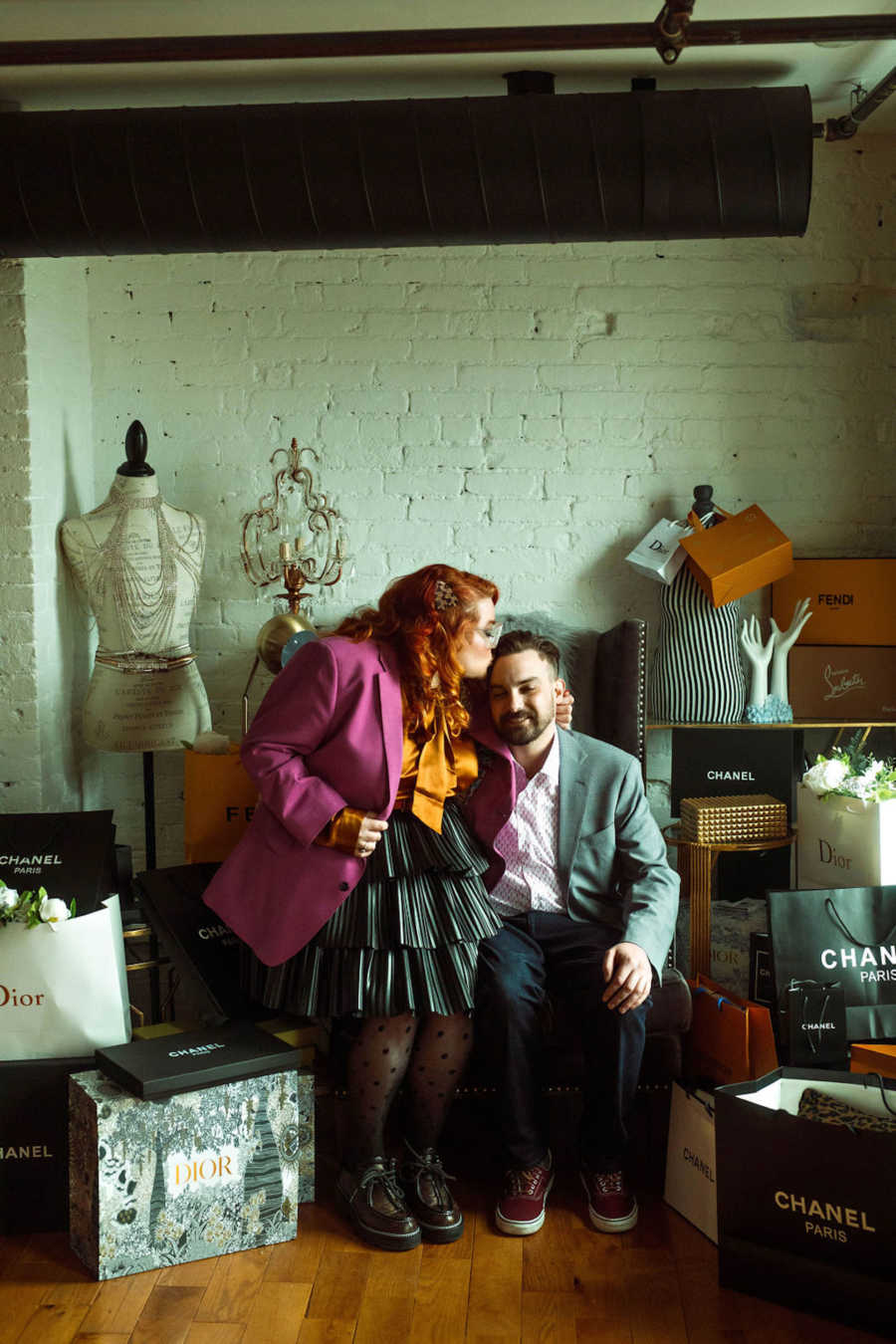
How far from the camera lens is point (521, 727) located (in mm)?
2557

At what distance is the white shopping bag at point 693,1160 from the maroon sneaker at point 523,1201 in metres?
0.25

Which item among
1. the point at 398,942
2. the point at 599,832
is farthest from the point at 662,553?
the point at 398,942

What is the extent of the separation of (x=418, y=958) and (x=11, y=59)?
208 cm

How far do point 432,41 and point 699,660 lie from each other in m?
1.67

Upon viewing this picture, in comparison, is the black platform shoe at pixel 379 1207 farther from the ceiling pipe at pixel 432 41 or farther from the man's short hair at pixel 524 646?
the ceiling pipe at pixel 432 41

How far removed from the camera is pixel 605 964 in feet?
7.86

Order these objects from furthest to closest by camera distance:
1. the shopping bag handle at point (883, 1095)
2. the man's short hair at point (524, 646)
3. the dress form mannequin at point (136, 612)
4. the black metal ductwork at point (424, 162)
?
the dress form mannequin at point (136, 612)
the black metal ductwork at point (424, 162)
the man's short hair at point (524, 646)
the shopping bag handle at point (883, 1095)

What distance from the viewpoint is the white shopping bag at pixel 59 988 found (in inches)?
92.4

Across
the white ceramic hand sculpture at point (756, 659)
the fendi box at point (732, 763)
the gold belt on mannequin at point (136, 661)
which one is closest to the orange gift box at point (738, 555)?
the white ceramic hand sculpture at point (756, 659)

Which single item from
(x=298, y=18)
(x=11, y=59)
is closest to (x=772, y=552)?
(x=298, y=18)

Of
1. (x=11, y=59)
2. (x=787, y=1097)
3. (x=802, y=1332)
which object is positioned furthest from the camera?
(x=11, y=59)

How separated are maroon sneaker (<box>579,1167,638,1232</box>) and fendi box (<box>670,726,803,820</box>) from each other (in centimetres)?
113

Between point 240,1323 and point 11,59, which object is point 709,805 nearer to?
point 240,1323

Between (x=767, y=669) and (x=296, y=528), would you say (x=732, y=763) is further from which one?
(x=296, y=528)
